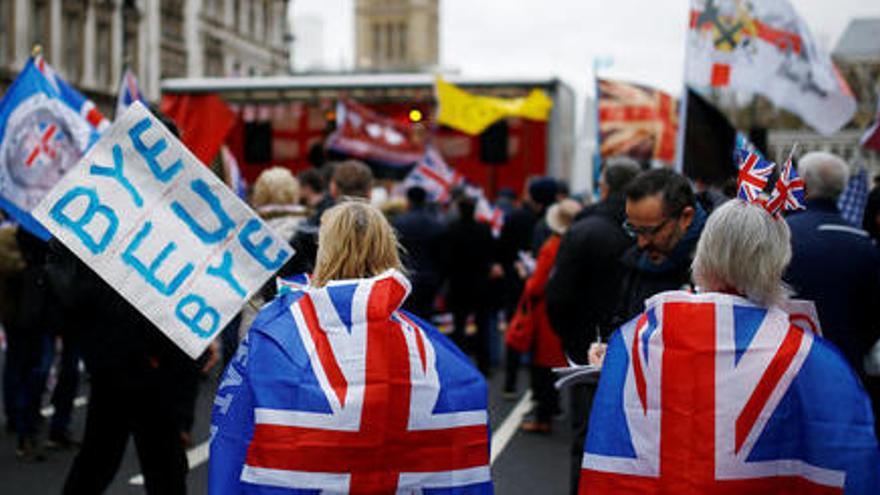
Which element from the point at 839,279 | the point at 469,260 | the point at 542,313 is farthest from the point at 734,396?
the point at 469,260

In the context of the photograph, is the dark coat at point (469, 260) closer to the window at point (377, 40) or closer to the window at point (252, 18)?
the window at point (252, 18)

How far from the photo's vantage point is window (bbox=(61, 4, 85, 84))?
3622 centimetres

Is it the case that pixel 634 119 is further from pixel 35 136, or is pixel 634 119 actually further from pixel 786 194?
pixel 786 194

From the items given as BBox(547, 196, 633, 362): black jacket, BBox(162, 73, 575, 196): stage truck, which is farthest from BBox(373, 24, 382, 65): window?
BBox(547, 196, 633, 362): black jacket

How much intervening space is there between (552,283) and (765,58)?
11.5 feet

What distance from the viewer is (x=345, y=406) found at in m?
3.21

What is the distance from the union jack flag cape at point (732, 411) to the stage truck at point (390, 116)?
14.6 metres

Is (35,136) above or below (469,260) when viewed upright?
above

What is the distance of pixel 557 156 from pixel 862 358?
42.7 ft

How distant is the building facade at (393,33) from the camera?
405 feet

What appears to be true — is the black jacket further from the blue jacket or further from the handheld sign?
the handheld sign

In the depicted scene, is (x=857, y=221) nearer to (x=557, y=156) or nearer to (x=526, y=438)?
(x=526, y=438)

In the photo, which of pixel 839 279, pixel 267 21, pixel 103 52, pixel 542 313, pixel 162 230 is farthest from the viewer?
pixel 267 21

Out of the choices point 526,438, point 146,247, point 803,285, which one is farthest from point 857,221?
point 146,247
